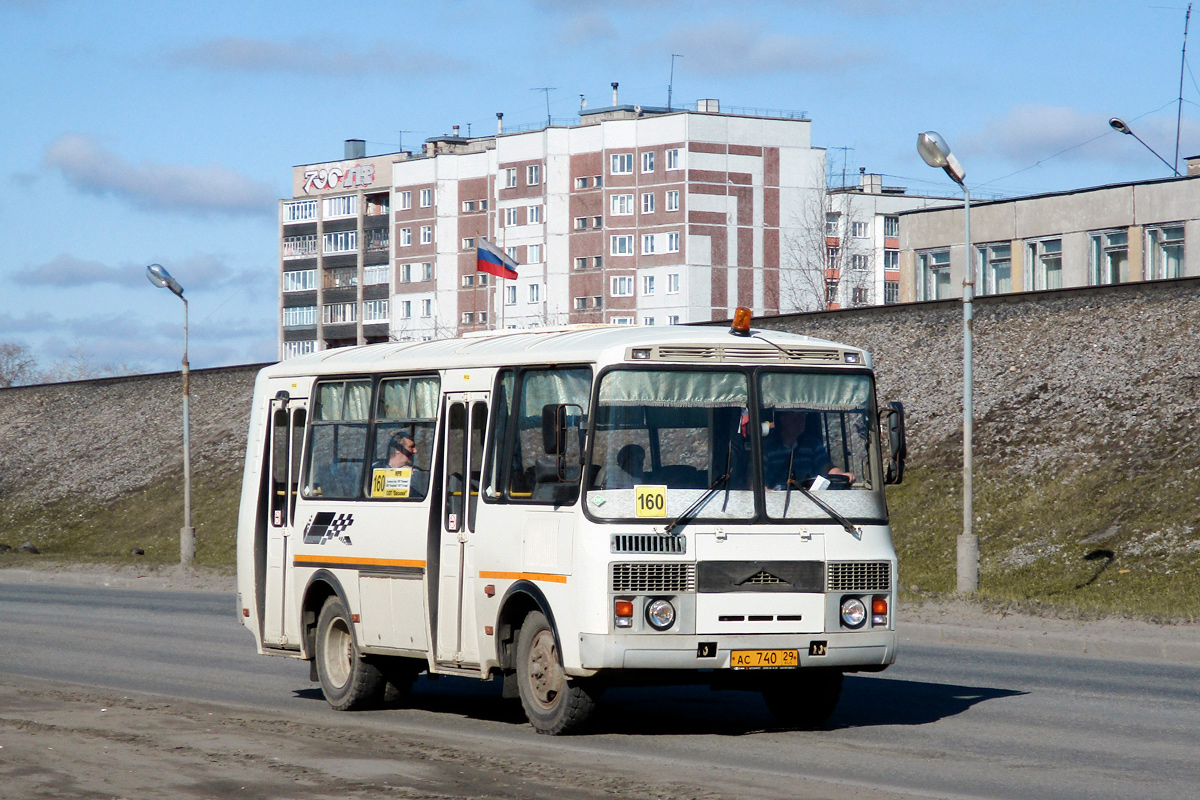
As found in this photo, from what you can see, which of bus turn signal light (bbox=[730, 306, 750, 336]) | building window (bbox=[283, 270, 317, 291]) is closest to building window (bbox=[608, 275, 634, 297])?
building window (bbox=[283, 270, 317, 291])

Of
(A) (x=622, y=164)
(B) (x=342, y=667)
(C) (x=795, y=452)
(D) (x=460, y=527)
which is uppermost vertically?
(A) (x=622, y=164)

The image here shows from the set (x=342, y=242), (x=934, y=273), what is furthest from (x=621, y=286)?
(x=934, y=273)

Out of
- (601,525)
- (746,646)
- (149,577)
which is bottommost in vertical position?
(149,577)

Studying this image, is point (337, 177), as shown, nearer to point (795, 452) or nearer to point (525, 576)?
point (525, 576)

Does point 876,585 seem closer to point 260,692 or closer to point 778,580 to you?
point 778,580

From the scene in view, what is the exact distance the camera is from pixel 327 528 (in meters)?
14.4

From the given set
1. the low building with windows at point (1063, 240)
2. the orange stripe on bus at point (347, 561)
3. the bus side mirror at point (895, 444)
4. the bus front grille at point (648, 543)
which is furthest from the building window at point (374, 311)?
the bus front grille at point (648, 543)

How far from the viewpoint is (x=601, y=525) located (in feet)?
37.6

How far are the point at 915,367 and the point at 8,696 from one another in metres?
27.2

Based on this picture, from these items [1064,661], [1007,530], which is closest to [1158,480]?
[1007,530]

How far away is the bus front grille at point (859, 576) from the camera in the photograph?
1182 cm

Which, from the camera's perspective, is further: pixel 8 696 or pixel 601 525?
pixel 8 696

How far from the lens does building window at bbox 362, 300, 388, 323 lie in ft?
466

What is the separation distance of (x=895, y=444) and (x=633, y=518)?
210 centimetres
